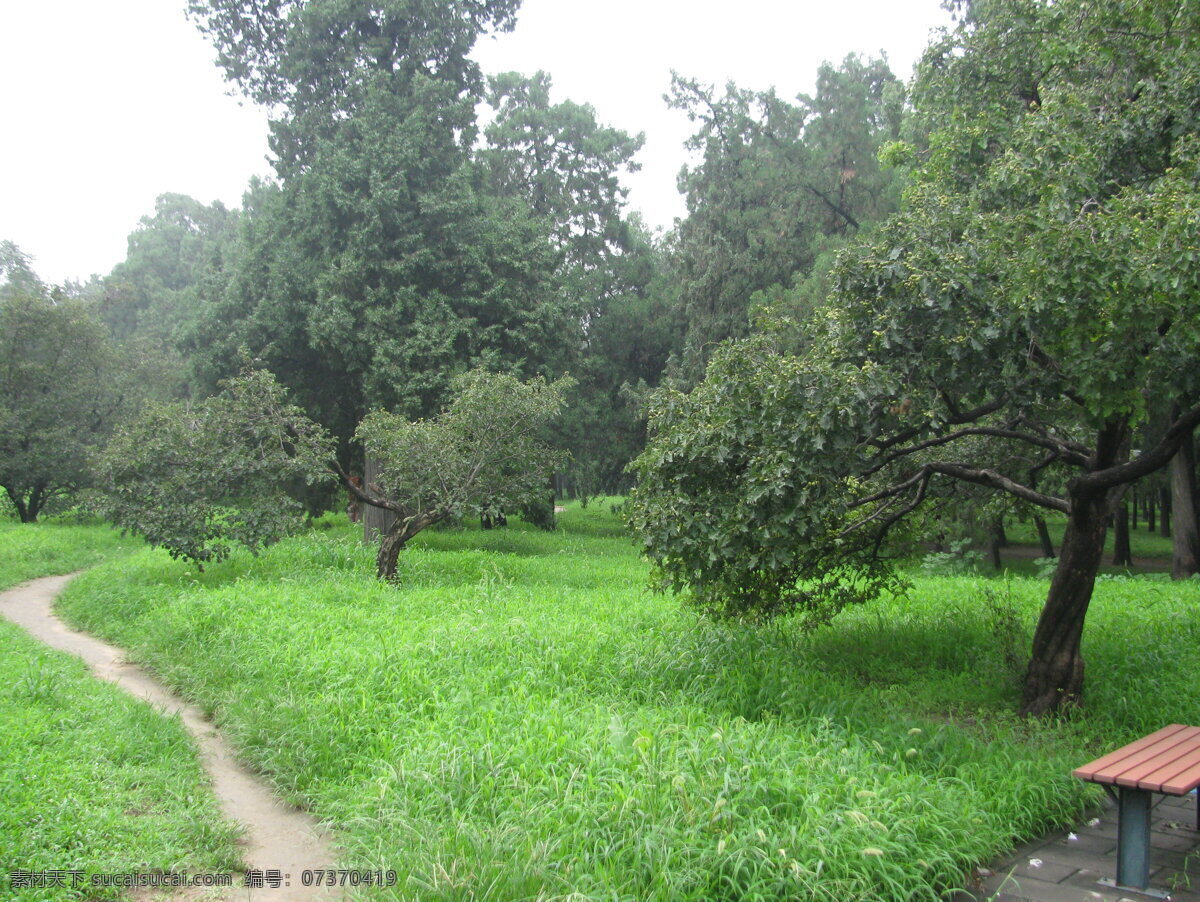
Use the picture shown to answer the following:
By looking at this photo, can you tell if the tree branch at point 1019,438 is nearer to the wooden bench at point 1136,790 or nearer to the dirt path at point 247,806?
the wooden bench at point 1136,790

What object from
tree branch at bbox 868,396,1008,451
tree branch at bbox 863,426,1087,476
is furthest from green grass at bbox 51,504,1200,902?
tree branch at bbox 868,396,1008,451

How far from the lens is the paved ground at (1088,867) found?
405 cm

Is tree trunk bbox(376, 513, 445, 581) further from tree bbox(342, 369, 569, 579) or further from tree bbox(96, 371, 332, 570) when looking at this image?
tree bbox(96, 371, 332, 570)

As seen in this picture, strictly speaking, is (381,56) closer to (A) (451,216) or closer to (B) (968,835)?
(A) (451,216)

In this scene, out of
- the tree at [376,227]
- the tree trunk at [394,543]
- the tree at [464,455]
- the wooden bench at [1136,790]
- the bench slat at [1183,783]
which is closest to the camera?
the bench slat at [1183,783]

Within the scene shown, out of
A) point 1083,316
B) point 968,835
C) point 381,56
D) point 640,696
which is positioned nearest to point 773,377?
point 1083,316

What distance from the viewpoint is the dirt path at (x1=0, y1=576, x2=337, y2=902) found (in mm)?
4691

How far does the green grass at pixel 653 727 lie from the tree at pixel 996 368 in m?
0.72

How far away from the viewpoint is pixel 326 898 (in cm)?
432

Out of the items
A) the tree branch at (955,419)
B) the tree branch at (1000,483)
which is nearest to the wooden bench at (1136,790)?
the tree branch at (1000,483)

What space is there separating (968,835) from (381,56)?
62.9 ft

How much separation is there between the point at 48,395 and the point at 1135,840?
84.8ft

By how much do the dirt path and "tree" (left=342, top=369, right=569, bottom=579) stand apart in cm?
431

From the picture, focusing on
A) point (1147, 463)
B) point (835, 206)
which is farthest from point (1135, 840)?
point (835, 206)
